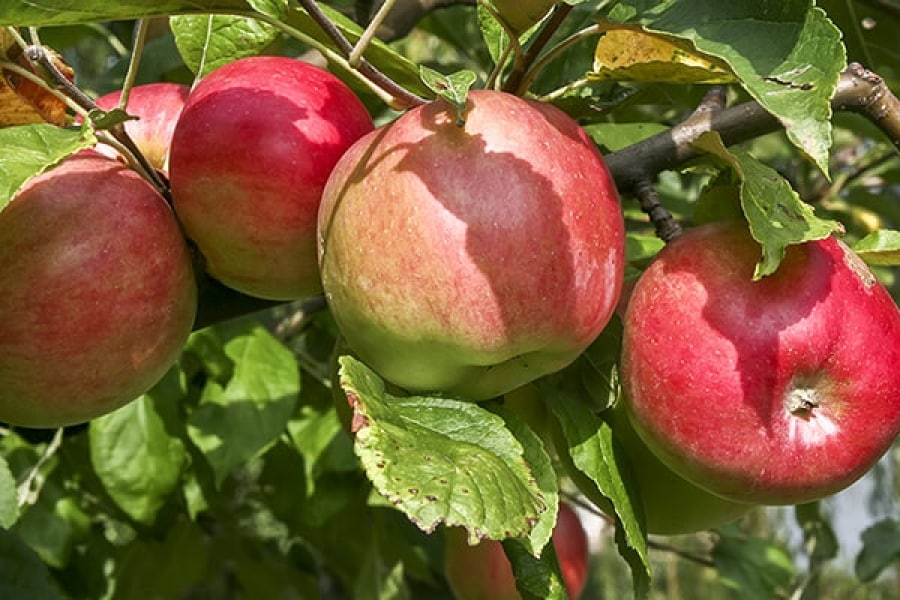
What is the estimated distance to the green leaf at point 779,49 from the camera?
770 mm

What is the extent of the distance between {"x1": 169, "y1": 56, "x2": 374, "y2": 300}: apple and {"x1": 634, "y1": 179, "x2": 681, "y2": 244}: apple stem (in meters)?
0.26

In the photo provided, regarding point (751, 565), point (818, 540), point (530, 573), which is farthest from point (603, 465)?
point (818, 540)

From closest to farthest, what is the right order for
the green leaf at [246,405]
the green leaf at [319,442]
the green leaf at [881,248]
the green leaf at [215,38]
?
the green leaf at [881,248], the green leaf at [215,38], the green leaf at [246,405], the green leaf at [319,442]

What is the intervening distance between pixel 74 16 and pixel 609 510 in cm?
56

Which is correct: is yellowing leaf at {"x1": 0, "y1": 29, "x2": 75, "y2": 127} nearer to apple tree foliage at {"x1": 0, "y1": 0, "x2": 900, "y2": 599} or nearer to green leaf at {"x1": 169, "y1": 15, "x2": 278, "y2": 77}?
apple tree foliage at {"x1": 0, "y1": 0, "x2": 900, "y2": 599}

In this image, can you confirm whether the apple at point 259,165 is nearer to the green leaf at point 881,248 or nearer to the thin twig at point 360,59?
the thin twig at point 360,59

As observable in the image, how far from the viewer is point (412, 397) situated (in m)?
0.89

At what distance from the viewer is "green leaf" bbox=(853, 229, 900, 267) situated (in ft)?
3.25

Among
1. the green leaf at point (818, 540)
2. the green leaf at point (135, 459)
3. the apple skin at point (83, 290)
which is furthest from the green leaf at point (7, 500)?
the green leaf at point (818, 540)

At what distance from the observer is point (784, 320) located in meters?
0.89

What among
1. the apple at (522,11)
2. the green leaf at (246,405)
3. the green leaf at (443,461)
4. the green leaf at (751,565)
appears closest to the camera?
the green leaf at (443,461)

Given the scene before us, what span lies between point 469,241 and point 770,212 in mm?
226

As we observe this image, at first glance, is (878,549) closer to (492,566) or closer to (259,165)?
(492,566)

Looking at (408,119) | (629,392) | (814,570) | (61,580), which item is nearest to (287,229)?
(408,119)
